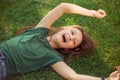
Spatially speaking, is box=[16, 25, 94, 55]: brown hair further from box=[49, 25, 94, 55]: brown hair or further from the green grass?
the green grass

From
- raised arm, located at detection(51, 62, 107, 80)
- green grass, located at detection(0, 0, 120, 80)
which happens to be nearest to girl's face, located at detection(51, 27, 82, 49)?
raised arm, located at detection(51, 62, 107, 80)

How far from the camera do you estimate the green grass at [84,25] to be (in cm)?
408

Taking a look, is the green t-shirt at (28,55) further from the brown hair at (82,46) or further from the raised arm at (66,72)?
the brown hair at (82,46)

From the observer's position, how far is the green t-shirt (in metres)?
3.77

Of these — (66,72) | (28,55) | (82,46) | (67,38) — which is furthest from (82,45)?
(28,55)

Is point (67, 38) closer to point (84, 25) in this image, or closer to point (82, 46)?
point (82, 46)

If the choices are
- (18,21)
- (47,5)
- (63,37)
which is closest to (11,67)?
(63,37)

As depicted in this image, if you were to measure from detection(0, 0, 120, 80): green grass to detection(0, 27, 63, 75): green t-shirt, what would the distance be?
0.57 ft

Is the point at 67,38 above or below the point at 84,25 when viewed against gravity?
above

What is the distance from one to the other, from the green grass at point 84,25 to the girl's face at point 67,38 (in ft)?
1.18

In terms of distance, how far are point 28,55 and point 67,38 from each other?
0.47 m

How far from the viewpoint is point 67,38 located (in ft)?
12.4

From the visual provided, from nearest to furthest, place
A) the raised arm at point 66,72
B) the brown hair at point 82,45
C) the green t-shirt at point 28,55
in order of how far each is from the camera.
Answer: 1. the raised arm at point 66,72
2. the green t-shirt at point 28,55
3. the brown hair at point 82,45

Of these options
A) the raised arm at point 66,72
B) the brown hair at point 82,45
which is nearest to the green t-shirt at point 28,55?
the raised arm at point 66,72
